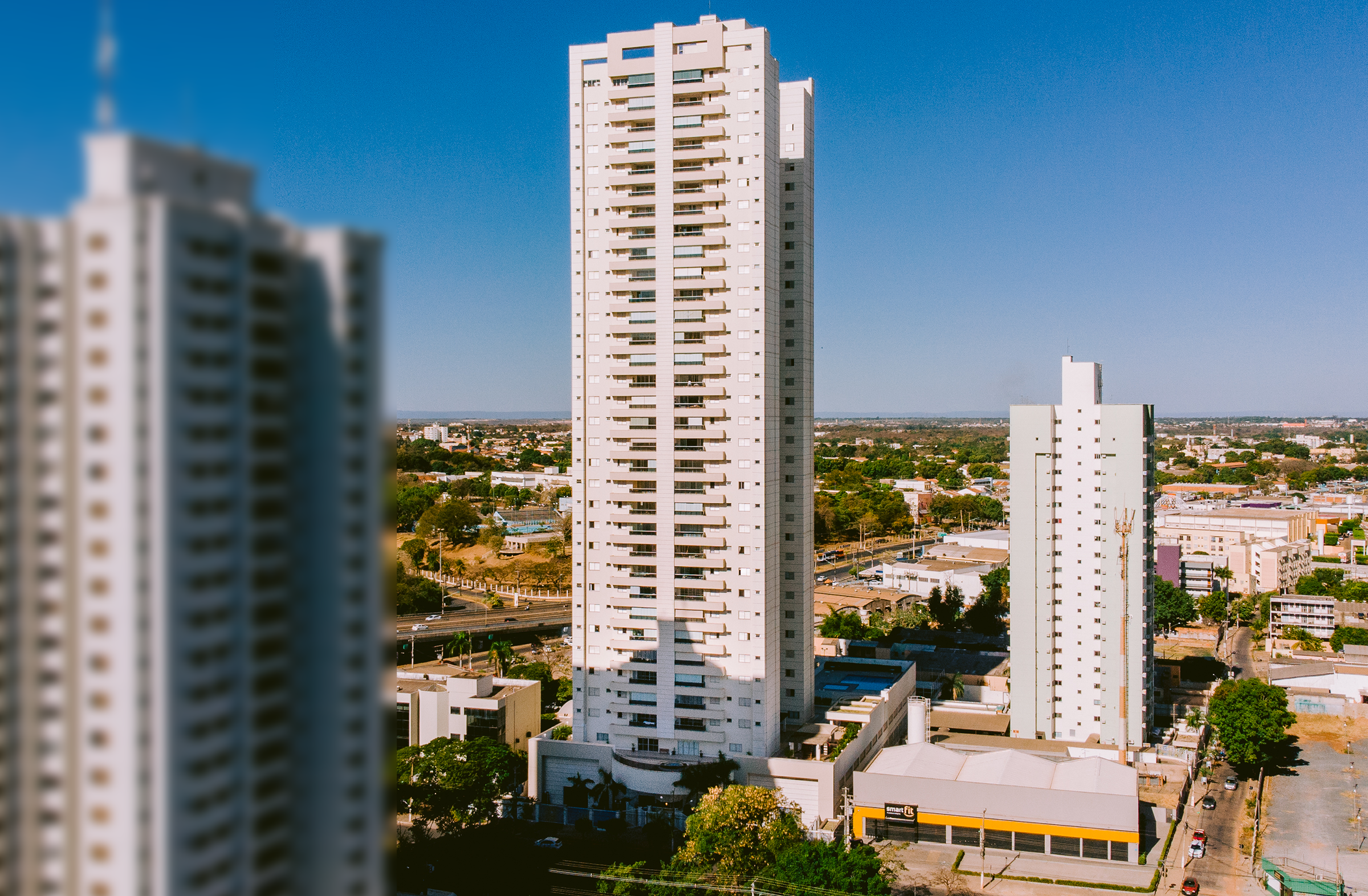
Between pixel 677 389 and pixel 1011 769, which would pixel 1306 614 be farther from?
pixel 677 389

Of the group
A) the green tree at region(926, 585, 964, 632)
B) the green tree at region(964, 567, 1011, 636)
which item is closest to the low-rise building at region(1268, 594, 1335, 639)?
the green tree at region(964, 567, 1011, 636)

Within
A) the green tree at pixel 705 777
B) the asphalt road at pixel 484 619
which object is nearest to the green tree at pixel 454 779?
the green tree at pixel 705 777

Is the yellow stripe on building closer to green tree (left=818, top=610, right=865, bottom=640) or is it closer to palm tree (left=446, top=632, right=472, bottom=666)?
green tree (left=818, top=610, right=865, bottom=640)

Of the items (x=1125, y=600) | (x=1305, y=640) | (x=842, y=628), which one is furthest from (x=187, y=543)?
(x=1305, y=640)

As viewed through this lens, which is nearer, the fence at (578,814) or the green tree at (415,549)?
the fence at (578,814)

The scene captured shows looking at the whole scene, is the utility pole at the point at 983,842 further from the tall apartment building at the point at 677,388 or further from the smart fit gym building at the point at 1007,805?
the tall apartment building at the point at 677,388
